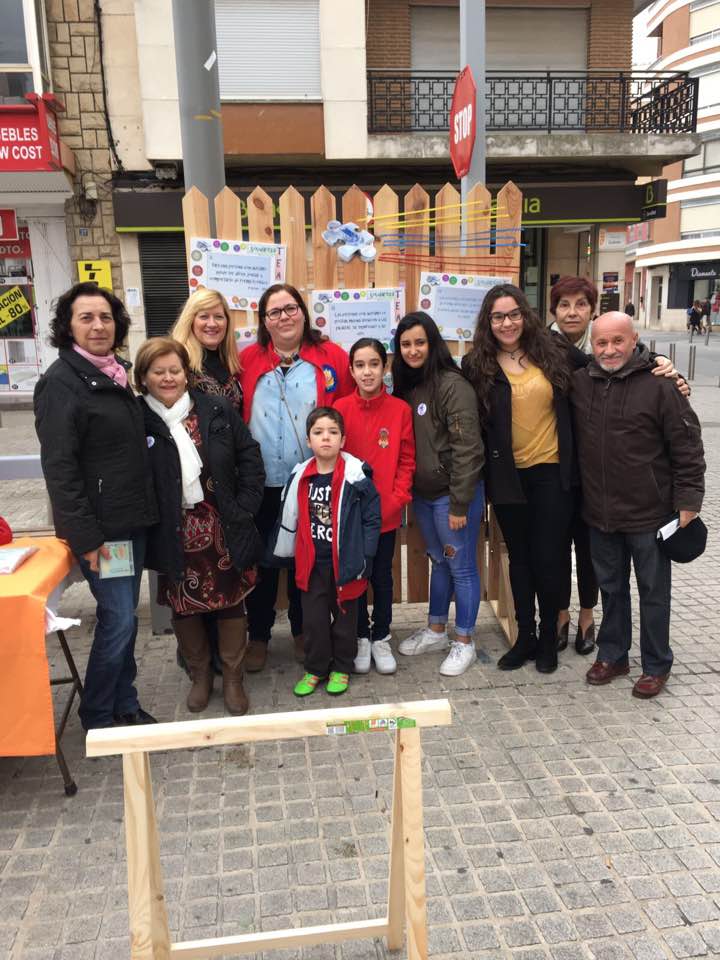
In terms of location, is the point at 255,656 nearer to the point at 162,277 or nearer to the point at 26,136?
the point at 26,136

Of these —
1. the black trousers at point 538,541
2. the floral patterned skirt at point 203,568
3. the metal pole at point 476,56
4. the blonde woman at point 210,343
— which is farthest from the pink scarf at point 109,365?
the metal pole at point 476,56

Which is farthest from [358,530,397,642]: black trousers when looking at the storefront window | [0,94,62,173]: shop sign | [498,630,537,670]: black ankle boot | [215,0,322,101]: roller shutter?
the storefront window

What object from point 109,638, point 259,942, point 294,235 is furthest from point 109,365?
point 259,942

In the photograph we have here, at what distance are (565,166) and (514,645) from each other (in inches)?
470

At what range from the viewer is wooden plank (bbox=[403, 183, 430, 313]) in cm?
431

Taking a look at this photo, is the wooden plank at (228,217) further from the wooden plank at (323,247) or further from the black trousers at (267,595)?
the black trousers at (267,595)

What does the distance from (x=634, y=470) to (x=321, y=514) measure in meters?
1.54

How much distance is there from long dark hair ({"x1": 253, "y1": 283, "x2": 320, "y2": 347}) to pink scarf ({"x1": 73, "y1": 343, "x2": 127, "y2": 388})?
0.79 meters

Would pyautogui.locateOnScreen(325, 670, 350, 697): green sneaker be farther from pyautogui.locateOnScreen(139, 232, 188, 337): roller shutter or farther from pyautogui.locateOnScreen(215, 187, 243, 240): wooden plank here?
pyautogui.locateOnScreen(139, 232, 188, 337): roller shutter

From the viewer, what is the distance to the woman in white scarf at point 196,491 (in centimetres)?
339

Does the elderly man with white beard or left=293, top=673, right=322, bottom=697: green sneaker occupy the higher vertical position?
the elderly man with white beard

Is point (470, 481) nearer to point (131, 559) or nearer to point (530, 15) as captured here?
point (131, 559)

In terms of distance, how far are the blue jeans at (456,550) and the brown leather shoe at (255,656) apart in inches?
41.5

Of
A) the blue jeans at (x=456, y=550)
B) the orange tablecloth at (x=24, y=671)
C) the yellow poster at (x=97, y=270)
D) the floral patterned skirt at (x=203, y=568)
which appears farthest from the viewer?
the yellow poster at (x=97, y=270)
